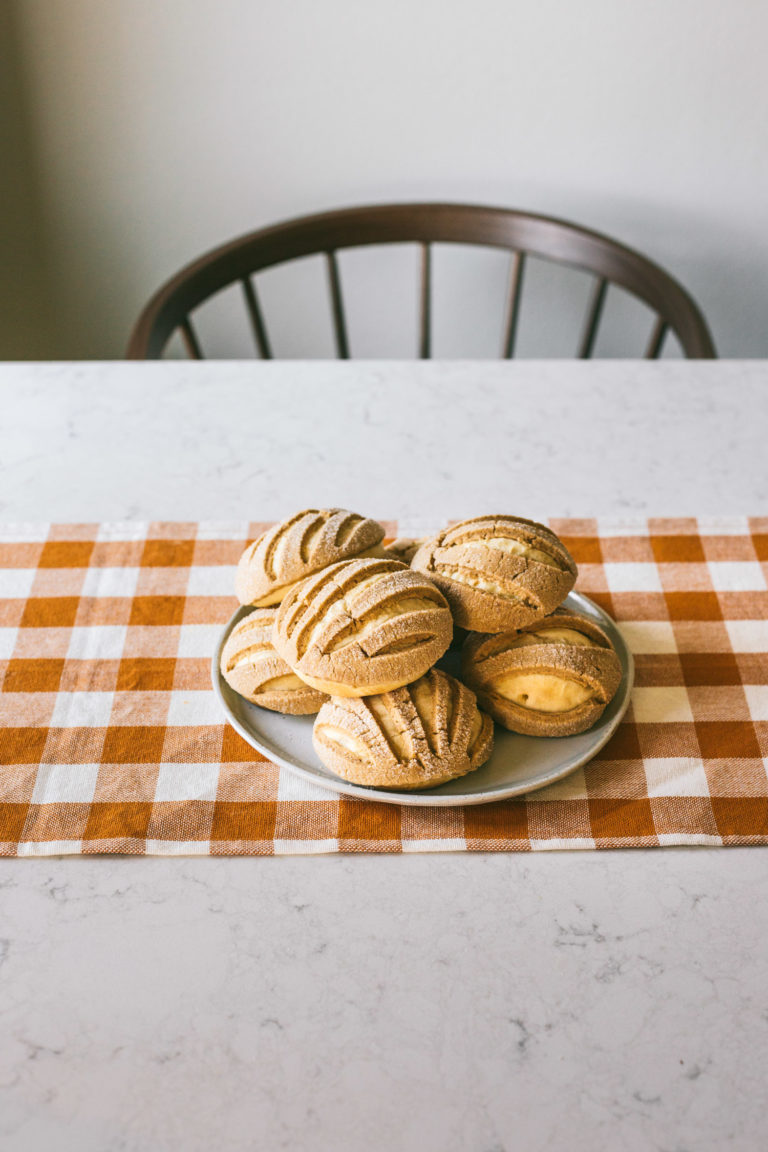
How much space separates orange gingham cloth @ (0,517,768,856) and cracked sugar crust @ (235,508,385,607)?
0.42 feet

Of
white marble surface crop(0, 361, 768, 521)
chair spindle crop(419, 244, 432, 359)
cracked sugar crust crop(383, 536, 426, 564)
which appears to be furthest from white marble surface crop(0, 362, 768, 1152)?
chair spindle crop(419, 244, 432, 359)

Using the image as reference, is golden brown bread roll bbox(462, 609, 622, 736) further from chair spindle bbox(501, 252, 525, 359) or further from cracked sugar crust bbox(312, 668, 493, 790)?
chair spindle bbox(501, 252, 525, 359)

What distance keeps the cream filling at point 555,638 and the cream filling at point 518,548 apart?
52mm

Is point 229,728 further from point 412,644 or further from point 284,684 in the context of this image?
point 412,644

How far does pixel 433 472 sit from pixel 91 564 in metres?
0.40

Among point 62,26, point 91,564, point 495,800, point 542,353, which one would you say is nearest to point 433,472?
point 91,564

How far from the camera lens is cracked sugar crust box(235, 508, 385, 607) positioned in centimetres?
81

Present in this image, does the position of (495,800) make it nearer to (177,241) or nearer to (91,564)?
(91,564)

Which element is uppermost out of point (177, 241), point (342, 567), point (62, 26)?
point (62, 26)

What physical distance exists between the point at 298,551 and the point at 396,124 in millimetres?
1223

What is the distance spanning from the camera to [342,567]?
30.5 inches

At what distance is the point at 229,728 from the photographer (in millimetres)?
844

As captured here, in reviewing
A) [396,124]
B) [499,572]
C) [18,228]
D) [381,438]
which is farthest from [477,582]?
[18,228]

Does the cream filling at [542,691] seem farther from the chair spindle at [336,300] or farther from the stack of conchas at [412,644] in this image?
the chair spindle at [336,300]
